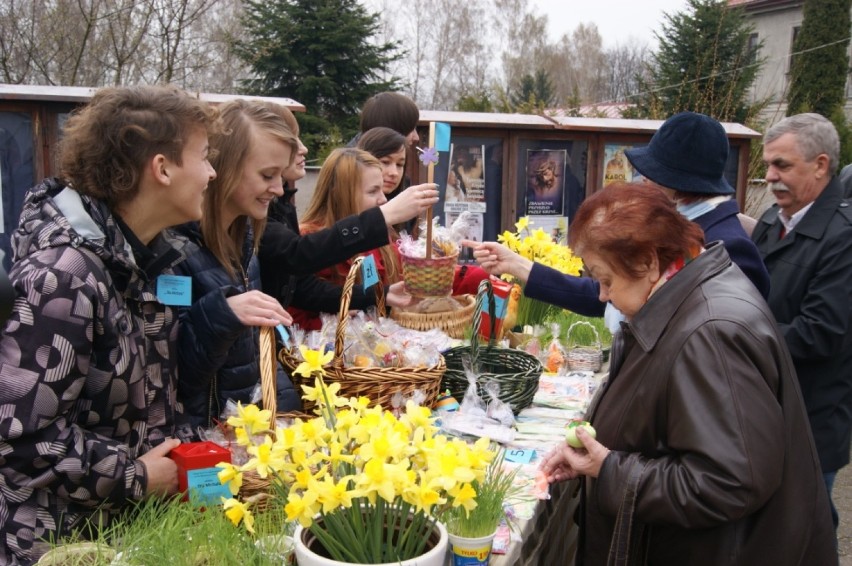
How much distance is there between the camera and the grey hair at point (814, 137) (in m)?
3.19

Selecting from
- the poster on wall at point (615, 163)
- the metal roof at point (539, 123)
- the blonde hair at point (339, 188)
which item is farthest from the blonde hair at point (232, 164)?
the poster on wall at point (615, 163)

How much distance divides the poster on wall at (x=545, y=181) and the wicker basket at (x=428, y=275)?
10.0 ft

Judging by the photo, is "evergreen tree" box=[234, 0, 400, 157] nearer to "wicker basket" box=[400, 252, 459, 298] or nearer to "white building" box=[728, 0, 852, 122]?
"wicker basket" box=[400, 252, 459, 298]

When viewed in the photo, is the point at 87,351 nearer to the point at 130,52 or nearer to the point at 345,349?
the point at 345,349

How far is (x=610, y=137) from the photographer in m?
6.08

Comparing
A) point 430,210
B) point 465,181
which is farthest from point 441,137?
point 465,181

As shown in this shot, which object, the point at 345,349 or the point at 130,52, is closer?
the point at 345,349

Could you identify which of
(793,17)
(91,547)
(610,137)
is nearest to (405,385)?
(91,547)

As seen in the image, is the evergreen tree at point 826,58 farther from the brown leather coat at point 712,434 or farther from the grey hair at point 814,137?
the brown leather coat at point 712,434

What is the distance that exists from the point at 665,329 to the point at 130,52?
9104 millimetres

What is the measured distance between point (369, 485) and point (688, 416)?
75cm

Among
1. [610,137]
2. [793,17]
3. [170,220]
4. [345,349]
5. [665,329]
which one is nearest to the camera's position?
[665,329]

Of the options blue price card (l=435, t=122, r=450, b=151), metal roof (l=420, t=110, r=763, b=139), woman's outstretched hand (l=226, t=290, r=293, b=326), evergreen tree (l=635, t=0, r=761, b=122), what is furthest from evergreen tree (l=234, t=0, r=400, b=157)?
woman's outstretched hand (l=226, t=290, r=293, b=326)

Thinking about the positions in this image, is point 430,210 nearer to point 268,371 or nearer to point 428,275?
point 428,275
